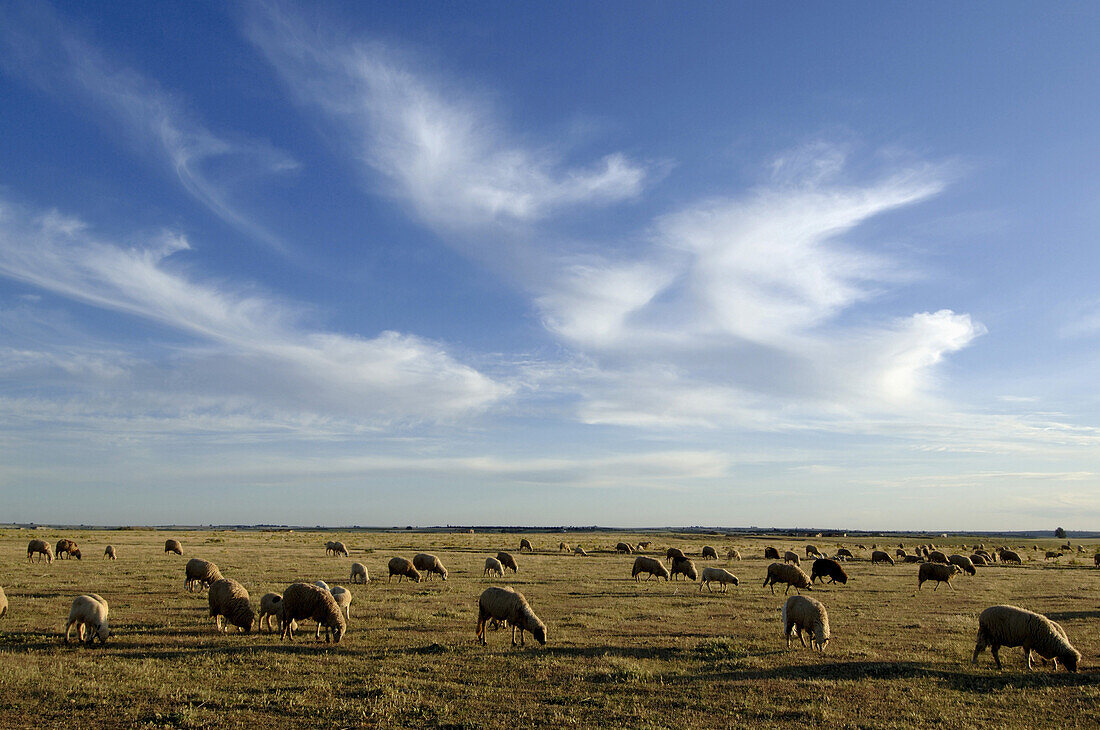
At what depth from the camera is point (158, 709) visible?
36.0 feet

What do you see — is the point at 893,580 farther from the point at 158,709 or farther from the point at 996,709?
the point at 158,709

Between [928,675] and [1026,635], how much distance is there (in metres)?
2.84

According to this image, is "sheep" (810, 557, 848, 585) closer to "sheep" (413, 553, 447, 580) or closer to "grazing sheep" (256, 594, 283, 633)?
"sheep" (413, 553, 447, 580)

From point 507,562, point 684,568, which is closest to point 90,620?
point 507,562

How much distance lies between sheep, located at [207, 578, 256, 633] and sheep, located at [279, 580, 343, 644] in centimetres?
147

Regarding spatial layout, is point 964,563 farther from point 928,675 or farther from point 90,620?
point 90,620

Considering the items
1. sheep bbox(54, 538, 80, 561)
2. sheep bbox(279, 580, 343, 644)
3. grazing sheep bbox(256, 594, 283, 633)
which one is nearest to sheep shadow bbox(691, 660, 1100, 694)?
sheep bbox(279, 580, 343, 644)

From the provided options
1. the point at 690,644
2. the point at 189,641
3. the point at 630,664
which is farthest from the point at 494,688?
the point at 189,641

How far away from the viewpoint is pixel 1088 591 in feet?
110

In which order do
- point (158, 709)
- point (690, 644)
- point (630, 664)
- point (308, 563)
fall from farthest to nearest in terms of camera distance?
point (308, 563)
point (690, 644)
point (630, 664)
point (158, 709)

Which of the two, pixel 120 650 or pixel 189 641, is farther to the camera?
pixel 189 641

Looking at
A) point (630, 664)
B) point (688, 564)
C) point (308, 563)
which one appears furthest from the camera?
point (308, 563)

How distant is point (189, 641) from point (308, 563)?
1056 inches

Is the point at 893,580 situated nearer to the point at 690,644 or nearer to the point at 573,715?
the point at 690,644
